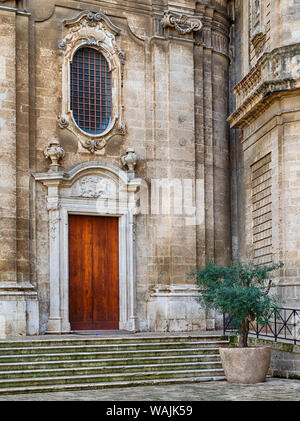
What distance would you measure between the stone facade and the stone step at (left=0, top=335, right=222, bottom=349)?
228 centimetres

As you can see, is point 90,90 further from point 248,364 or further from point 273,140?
point 248,364

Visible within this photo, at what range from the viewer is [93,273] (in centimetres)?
1931

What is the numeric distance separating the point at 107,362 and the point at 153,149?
7.16m

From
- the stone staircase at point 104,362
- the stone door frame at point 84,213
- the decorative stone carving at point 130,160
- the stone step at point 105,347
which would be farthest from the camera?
the decorative stone carving at point 130,160

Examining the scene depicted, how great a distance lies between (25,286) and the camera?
17.8 meters

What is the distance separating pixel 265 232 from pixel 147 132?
4.59m

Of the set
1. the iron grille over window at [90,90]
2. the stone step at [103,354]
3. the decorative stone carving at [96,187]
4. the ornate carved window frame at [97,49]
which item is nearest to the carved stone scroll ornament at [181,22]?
the ornate carved window frame at [97,49]

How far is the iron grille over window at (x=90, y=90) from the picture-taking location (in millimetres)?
19672

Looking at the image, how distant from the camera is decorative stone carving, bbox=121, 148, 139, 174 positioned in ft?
64.4

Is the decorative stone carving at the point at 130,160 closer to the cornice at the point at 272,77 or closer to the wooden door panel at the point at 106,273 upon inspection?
the wooden door panel at the point at 106,273

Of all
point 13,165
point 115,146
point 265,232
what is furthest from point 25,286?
point 265,232

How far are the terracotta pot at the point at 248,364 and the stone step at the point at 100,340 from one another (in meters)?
2.34
